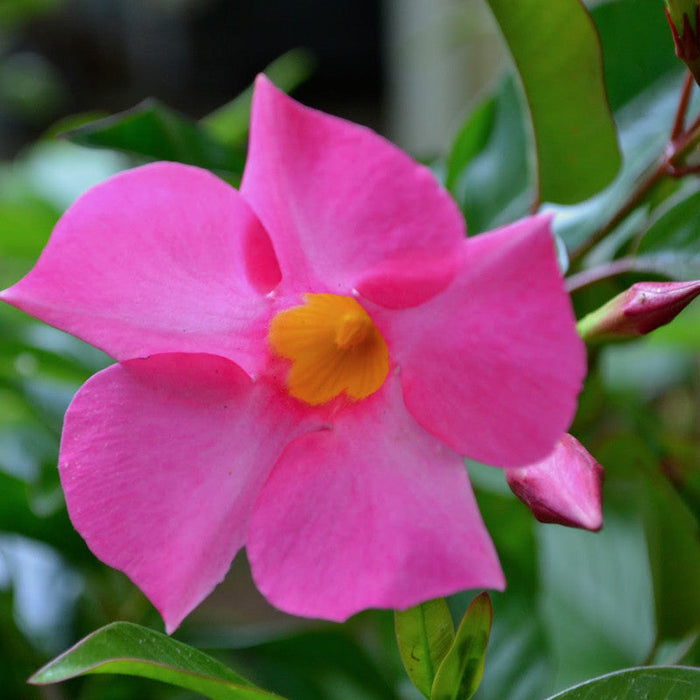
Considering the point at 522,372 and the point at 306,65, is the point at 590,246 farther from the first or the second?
the point at 306,65

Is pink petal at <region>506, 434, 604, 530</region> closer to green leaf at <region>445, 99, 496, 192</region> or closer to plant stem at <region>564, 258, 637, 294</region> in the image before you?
plant stem at <region>564, 258, 637, 294</region>

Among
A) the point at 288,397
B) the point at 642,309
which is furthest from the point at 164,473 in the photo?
the point at 642,309

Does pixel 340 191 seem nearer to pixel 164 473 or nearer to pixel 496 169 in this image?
pixel 164 473

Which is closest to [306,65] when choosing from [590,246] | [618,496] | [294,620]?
[294,620]

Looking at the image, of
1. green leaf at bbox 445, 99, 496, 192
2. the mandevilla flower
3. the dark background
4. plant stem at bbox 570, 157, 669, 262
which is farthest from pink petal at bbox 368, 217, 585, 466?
the dark background

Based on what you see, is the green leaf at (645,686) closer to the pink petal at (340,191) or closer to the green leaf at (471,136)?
the pink petal at (340,191)

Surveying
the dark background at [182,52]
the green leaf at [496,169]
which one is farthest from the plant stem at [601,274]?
the dark background at [182,52]
